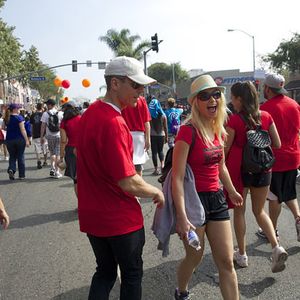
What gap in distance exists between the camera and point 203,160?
9.75ft

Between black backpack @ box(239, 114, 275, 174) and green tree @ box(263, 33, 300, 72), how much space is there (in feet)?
152

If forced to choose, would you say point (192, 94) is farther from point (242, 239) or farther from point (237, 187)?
point (242, 239)

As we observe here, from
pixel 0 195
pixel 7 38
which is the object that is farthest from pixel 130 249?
pixel 7 38

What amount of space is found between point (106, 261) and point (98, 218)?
1.25 ft

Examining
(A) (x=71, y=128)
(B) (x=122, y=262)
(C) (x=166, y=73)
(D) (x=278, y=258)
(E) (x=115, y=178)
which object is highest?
(C) (x=166, y=73)

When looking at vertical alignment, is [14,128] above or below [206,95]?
below

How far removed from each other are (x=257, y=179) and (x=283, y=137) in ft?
2.57

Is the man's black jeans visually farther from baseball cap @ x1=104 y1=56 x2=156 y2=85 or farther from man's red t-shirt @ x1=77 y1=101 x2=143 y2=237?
baseball cap @ x1=104 y1=56 x2=156 y2=85

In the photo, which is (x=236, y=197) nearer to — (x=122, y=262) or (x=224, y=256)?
(x=224, y=256)

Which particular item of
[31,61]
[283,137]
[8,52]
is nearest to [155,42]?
[8,52]

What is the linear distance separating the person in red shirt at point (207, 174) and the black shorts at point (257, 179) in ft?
2.50

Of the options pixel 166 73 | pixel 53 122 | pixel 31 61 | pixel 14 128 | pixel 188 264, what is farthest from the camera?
pixel 166 73

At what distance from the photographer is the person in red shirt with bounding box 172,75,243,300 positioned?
2.91 meters

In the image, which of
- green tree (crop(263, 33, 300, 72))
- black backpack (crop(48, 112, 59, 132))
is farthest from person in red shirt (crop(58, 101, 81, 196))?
green tree (crop(263, 33, 300, 72))
